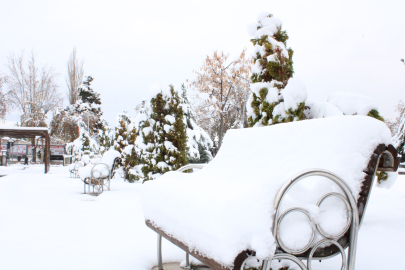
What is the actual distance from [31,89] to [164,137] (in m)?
32.4

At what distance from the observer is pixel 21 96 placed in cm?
3409

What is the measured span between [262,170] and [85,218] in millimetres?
3692

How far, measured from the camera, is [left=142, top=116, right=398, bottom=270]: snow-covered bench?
1.18 m

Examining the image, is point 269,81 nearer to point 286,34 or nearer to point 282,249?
point 286,34

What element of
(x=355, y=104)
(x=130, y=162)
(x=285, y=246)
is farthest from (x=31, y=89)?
(x=285, y=246)

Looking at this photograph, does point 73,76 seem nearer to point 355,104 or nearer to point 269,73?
point 269,73

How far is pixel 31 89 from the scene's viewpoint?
34.3m

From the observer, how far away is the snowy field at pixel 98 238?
8.87 feet

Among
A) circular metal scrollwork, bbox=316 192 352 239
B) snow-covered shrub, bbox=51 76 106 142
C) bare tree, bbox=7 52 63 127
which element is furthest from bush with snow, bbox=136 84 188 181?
bare tree, bbox=7 52 63 127

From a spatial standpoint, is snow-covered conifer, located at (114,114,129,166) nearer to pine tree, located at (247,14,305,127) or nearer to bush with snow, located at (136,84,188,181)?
bush with snow, located at (136,84,188,181)

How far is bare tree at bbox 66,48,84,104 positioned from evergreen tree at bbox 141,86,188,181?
36.1 m

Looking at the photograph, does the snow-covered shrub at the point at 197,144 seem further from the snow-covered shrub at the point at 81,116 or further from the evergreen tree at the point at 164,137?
the snow-covered shrub at the point at 81,116

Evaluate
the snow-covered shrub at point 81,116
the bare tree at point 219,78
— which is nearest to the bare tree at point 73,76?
the snow-covered shrub at point 81,116

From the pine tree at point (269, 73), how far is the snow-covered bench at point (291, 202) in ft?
10.4
